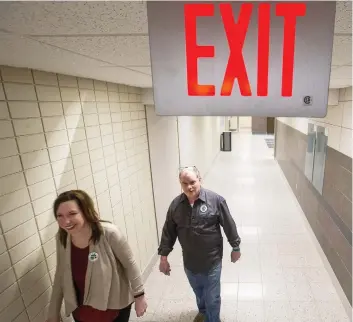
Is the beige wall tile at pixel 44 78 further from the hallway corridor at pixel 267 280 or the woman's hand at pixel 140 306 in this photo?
the hallway corridor at pixel 267 280

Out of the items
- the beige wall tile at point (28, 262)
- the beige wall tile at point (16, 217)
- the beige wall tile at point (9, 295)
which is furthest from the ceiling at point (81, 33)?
the beige wall tile at point (9, 295)

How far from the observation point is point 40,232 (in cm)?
182

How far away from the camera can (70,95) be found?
2.12 m

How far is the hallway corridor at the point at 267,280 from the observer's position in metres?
2.79

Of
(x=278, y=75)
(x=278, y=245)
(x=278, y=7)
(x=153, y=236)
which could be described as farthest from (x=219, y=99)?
(x=278, y=245)

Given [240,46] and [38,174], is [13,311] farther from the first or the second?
[240,46]

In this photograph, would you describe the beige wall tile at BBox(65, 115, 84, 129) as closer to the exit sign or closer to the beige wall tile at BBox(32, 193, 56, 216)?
the beige wall tile at BBox(32, 193, 56, 216)

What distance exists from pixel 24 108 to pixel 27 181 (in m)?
0.49

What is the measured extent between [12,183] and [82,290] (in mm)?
880

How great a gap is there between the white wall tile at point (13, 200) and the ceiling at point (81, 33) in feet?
2.59

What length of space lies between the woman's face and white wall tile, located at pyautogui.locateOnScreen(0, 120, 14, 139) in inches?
21.0

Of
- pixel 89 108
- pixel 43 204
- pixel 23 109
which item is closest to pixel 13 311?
pixel 43 204

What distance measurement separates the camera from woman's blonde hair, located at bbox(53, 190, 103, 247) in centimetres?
163

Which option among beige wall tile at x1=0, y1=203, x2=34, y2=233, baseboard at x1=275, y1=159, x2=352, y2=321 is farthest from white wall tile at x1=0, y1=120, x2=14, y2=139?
baseboard at x1=275, y1=159, x2=352, y2=321
